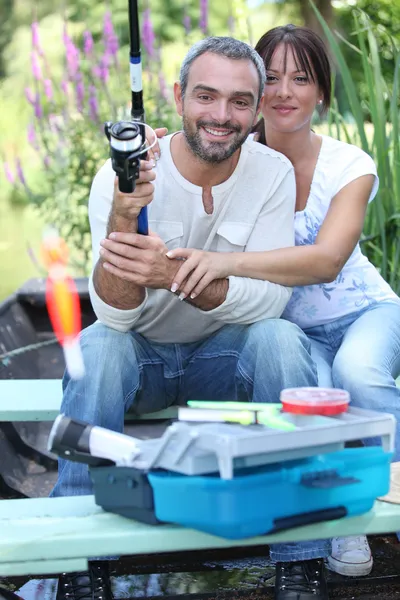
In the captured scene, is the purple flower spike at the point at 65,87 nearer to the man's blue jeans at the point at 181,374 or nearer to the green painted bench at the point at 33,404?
the green painted bench at the point at 33,404

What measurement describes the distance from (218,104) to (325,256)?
0.47 meters

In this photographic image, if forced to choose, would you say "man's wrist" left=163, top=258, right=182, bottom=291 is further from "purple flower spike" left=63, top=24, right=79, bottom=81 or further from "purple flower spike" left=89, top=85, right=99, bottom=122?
"purple flower spike" left=63, top=24, right=79, bottom=81

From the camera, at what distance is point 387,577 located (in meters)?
2.34

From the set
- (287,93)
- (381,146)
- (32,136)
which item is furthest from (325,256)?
(32,136)

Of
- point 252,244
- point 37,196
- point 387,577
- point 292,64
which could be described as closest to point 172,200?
point 252,244

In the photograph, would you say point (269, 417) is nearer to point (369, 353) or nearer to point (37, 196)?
point (369, 353)

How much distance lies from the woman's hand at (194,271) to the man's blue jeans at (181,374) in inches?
6.7

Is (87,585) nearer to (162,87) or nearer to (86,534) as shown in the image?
(86,534)

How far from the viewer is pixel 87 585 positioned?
2059mm

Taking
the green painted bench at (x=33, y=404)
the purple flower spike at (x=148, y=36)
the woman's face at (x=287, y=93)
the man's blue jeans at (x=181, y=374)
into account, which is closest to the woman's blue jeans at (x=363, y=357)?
the man's blue jeans at (x=181, y=374)

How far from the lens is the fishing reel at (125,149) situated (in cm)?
183

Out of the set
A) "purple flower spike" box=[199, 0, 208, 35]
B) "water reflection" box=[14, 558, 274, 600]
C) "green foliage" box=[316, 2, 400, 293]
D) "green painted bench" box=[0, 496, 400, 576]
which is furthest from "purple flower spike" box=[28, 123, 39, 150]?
"green painted bench" box=[0, 496, 400, 576]

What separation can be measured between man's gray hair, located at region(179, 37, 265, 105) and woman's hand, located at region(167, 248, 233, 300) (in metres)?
0.44

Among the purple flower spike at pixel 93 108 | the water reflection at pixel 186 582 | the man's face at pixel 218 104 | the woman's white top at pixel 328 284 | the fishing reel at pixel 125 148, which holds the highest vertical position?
the purple flower spike at pixel 93 108
